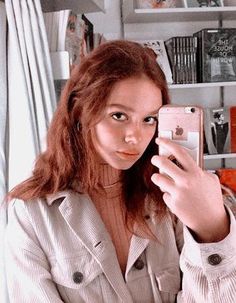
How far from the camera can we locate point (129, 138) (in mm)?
775

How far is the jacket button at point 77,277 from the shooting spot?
2.57 feet

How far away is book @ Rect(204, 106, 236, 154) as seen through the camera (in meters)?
2.23

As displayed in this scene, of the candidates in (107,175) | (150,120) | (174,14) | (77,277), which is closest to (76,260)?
(77,277)

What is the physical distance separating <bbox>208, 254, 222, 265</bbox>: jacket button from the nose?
26 centimetres

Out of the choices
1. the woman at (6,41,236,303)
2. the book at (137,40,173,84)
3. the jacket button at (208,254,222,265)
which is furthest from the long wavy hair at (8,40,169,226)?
the book at (137,40,173,84)

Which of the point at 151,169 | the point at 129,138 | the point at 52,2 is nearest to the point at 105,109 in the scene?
the point at 129,138

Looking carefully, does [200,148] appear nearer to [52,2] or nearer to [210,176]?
[210,176]

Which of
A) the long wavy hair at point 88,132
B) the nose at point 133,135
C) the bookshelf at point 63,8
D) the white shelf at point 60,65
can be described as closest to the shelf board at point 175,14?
the bookshelf at point 63,8

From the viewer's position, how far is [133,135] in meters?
0.77

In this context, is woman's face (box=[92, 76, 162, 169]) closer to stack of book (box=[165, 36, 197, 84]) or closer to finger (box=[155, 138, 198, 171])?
finger (box=[155, 138, 198, 171])

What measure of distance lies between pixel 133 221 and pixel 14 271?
0.24m

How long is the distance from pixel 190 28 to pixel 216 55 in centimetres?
26

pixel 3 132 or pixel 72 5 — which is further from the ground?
pixel 72 5

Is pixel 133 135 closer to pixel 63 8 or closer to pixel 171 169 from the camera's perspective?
pixel 171 169
